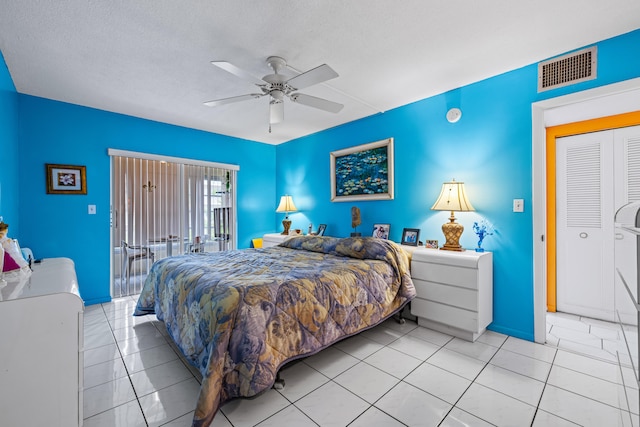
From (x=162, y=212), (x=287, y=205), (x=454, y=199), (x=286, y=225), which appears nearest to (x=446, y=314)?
(x=454, y=199)

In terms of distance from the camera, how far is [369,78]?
2.70 m

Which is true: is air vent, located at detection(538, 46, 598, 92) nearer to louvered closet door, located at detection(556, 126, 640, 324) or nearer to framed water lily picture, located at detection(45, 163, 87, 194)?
louvered closet door, located at detection(556, 126, 640, 324)

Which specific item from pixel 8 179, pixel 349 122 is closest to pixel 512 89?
pixel 349 122

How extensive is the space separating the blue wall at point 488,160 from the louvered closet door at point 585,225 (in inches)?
41.6

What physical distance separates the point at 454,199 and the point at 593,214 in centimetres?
157

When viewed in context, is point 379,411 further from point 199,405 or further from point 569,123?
point 569,123

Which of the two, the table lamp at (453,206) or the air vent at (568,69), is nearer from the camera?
the air vent at (568,69)

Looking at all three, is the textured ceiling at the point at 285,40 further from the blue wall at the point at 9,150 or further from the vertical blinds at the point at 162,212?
the vertical blinds at the point at 162,212

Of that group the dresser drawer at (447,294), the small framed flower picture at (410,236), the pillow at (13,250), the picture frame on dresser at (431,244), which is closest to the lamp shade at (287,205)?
the small framed flower picture at (410,236)

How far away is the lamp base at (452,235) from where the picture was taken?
2.73 meters

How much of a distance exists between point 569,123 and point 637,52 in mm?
1132

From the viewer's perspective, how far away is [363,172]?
3.81 metres

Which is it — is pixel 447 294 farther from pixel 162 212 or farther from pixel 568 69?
pixel 162 212

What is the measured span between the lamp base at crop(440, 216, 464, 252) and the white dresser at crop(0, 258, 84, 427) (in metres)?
2.83
